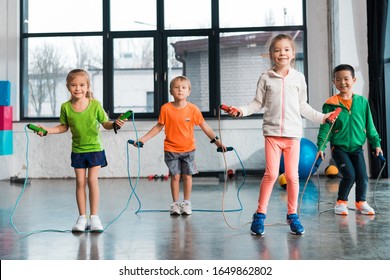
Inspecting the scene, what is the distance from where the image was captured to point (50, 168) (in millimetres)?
7145

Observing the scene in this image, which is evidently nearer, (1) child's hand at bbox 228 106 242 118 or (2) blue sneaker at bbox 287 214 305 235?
(1) child's hand at bbox 228 106 242 118

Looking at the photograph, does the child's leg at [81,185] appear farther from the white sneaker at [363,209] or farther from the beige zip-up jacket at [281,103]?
the white sneaker at [363,209]

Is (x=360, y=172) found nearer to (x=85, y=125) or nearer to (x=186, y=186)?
(x=186, y=186)

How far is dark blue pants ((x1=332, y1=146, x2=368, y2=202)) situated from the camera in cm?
356

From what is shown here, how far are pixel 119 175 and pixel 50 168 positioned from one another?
974 mm

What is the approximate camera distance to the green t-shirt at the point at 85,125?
3.05 m

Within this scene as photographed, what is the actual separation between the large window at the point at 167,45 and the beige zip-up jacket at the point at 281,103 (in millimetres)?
4170

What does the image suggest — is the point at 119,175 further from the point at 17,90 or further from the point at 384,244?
the point at 384,244

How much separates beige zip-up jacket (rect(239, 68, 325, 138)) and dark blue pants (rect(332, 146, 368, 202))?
81cm

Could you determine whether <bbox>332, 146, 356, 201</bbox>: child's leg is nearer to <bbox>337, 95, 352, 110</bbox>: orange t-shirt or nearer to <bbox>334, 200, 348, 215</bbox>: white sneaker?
<bbox>334, 200, 348, 215</bbox>: white sneaker

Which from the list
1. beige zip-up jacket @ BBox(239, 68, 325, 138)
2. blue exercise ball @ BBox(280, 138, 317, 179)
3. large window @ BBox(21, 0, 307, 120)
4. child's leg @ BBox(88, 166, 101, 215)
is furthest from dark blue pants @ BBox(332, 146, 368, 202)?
large window @ BBox(21, 0, 307, 120)

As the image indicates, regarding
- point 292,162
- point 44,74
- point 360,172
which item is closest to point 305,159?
point 360,172
